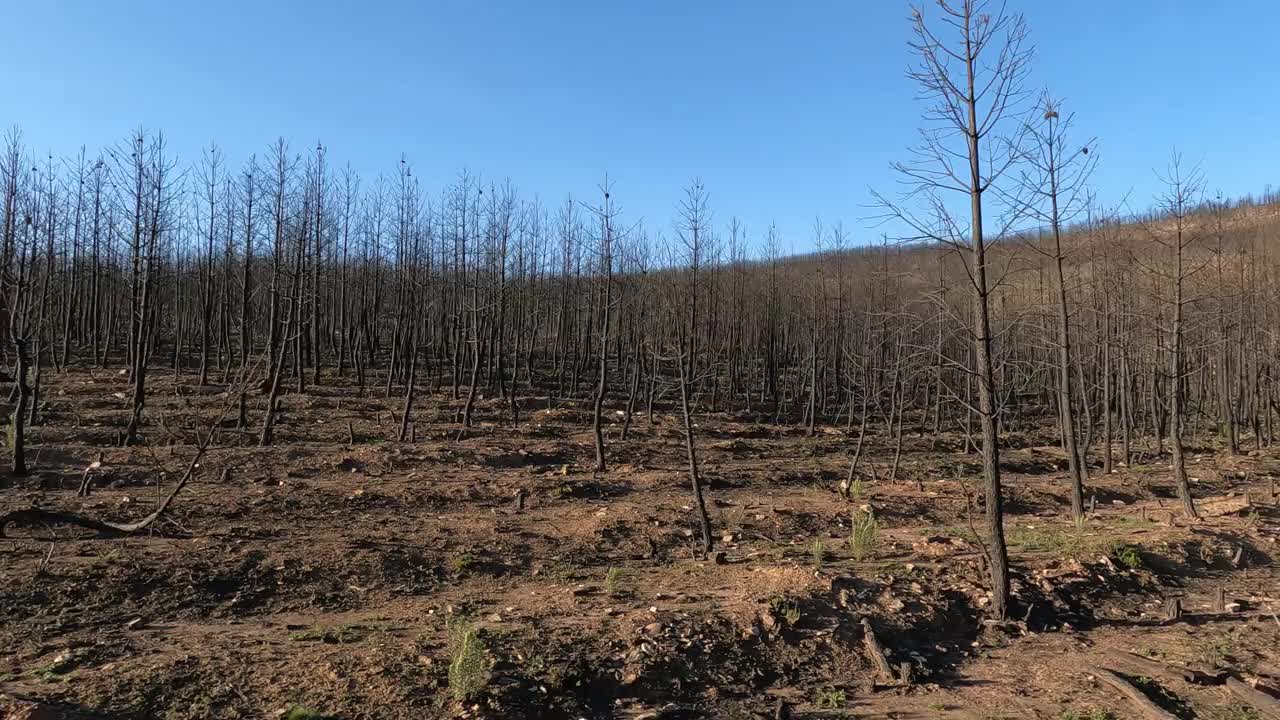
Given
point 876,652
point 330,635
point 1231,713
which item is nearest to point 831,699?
point 876,652

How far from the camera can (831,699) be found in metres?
5.44

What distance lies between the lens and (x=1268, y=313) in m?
30.5

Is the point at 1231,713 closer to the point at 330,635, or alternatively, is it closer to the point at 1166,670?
the point at 1166,670

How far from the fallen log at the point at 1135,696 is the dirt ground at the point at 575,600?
3.6 inches

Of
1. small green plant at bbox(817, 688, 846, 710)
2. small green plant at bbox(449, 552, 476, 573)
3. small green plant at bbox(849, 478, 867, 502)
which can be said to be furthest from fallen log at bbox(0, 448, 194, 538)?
small green plant at bbox(849, 478, 867, 502)

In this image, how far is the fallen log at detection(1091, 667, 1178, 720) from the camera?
5000 mm

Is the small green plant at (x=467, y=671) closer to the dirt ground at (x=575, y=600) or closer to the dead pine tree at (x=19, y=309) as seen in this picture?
the dirt ground at (x=575, y=600)

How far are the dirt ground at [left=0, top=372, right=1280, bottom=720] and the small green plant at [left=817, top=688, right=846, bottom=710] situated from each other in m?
0.04

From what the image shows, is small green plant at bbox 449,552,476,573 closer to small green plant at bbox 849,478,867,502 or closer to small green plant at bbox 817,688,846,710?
small green plant at bbox 817,688,846,710

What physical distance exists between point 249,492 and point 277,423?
26.9 feet

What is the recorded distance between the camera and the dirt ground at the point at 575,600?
5125 mm

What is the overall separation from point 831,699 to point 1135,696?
7.71 ft

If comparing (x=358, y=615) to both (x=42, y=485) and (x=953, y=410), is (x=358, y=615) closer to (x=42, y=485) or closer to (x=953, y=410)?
(x=42, y=485)

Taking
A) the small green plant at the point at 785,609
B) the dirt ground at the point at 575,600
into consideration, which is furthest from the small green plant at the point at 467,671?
the small green plant at the point at 785,609
